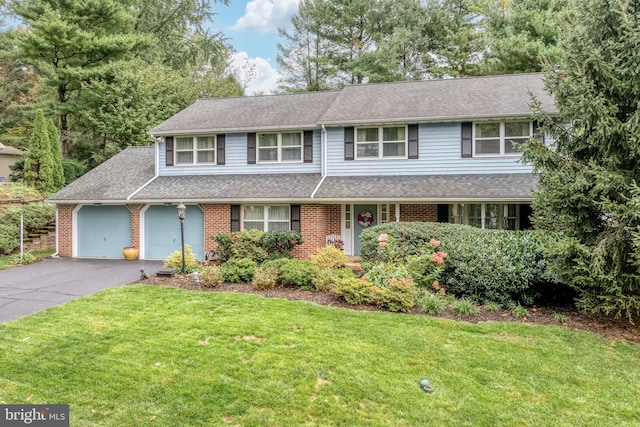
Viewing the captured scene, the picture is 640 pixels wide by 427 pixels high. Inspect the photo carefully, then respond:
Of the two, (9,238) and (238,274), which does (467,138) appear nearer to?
(238,274)

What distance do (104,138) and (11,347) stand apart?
72.1ft

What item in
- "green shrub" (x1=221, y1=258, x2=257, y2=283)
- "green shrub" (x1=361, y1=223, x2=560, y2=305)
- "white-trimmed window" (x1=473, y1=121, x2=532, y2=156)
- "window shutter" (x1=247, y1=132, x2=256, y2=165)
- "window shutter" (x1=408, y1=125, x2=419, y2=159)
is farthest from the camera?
"window shutter" (x1=247, y1=132, x2=256, y2=165)

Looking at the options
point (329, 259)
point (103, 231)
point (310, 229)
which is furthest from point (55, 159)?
point (329, 259)

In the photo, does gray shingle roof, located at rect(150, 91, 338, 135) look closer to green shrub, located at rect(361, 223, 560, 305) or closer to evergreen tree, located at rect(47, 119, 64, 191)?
green shrub, located at rect(361, 223, 560, 305)

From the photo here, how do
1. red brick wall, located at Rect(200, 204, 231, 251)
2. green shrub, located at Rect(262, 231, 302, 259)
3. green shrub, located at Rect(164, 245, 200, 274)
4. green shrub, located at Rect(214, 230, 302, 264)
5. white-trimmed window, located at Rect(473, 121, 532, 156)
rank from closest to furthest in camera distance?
green shrub, located at Rect(164, 245, 200, 274), green shrub, located at Rect(214, 230, 302, 264), green shrub, located at Rect(262, 231, 302, 259), white-trimmed window, located at Rect(473, 121, 532, 156), red brick wall, located at Rect(200, 204, 231, 251)

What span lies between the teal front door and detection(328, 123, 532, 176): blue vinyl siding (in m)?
1.19

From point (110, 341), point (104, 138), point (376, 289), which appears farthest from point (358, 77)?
point (110, 341)

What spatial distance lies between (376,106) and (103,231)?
1077 centimetres

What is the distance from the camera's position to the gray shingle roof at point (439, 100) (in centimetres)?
1201

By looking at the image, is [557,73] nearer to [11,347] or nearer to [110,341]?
[110,341]

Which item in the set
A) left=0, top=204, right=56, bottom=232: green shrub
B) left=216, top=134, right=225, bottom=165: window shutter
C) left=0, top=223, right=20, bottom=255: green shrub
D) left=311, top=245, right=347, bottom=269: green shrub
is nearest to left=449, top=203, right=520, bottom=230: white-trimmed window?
left=311, top=245, right=347, bottom=269: green shrub

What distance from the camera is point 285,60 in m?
26.7

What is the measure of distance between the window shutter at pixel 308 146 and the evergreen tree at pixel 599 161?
26.4ft

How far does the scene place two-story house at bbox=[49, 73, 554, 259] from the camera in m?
11.8
